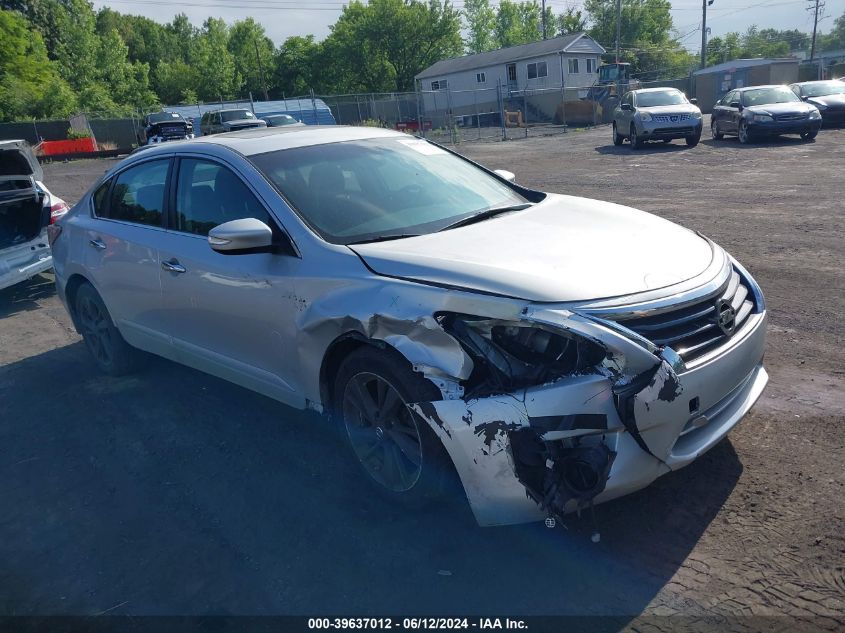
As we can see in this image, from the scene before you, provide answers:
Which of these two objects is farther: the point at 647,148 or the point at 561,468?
the point at 647,148

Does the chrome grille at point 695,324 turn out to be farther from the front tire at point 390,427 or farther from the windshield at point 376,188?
the windshield at point 376,188

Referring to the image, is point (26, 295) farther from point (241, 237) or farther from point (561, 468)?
point (561, 468)

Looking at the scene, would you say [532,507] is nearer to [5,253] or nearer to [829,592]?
[829,592]

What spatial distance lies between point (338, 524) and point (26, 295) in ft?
23.6

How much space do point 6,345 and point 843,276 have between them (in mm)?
7776

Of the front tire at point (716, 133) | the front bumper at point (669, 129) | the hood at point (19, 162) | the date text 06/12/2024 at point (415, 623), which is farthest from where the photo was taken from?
the front tire at point (716, 133)

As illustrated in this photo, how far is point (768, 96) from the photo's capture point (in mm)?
19266

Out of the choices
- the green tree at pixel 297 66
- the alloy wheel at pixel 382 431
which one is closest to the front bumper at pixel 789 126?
the alloy wheel at pixel 382 431

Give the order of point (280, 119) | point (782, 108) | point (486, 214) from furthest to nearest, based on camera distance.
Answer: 1. point (280, 119)
2. point (782, 108)
3. point (486, 214)

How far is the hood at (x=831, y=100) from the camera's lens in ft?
71.3

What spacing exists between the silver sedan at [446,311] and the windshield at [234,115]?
27329 mm

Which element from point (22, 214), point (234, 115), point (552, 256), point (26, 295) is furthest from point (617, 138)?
point (552, 256)

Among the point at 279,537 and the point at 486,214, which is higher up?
the point at 486,214

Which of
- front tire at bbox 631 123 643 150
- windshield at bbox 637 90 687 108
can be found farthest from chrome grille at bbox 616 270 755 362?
windshield at bbox 637 90 687 108
